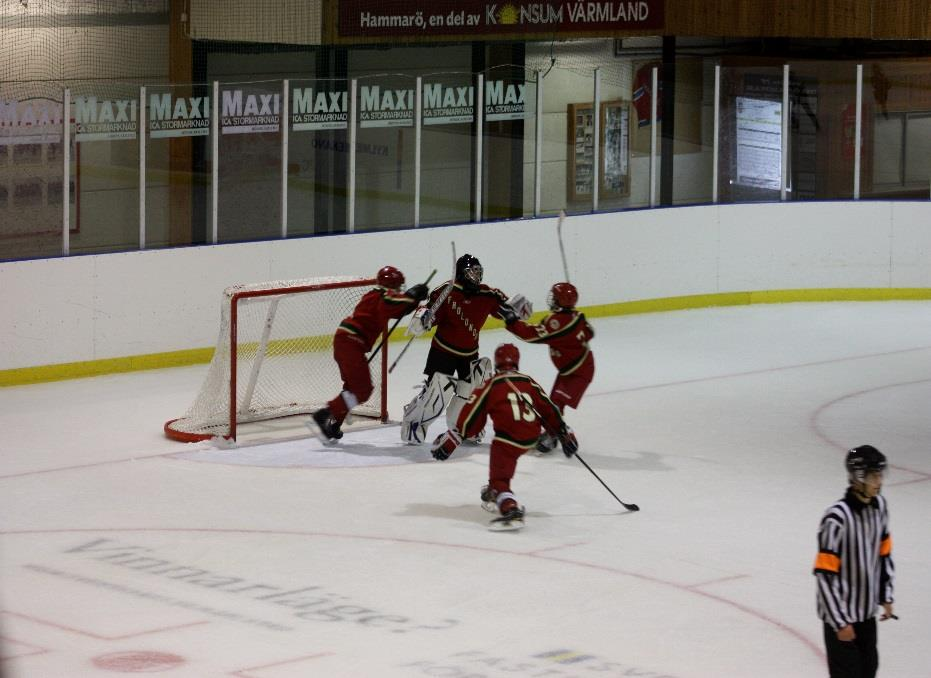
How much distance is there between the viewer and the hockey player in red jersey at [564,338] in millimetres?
10094

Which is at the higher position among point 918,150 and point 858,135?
point 858,135

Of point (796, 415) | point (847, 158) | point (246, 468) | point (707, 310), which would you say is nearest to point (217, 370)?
point (246, 468)

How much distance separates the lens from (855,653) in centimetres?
553

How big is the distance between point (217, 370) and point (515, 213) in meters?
5.00

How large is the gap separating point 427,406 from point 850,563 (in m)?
5.01

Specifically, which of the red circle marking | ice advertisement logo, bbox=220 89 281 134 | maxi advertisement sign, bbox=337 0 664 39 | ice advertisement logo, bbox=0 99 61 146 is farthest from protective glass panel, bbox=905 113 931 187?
the red circle marking

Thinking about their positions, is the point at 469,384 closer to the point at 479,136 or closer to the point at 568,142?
the point at 479,136

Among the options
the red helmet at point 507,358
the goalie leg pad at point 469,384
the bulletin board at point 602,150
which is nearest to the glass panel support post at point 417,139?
the bulletin board at point 602,150

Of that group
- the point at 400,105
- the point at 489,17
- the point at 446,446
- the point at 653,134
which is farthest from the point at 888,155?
the point at 446,446

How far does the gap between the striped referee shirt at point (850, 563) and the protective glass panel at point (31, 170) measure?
7.87m

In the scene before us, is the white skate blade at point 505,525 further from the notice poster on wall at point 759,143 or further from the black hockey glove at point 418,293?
the notice poster on wall at point 759,143

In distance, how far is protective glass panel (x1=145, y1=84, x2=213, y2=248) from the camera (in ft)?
41.9

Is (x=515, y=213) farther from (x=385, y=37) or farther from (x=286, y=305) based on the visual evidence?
(x=286, y=305)

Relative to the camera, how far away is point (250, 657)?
6688 mm
